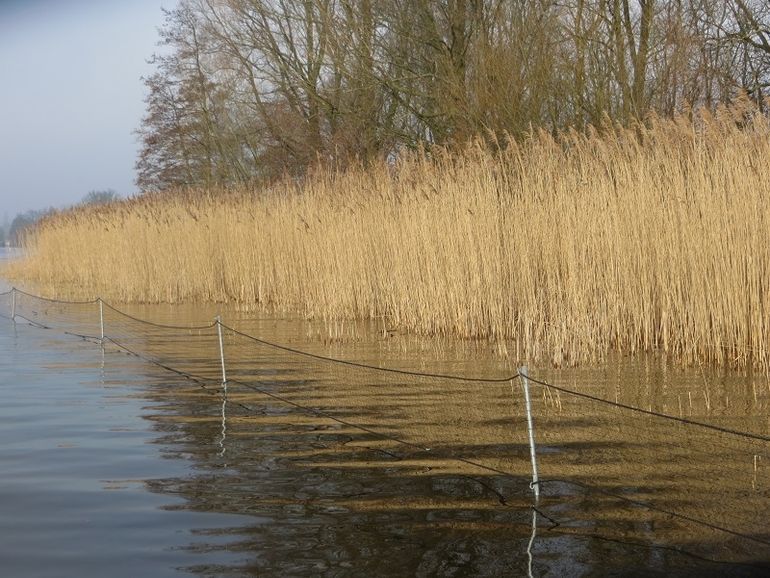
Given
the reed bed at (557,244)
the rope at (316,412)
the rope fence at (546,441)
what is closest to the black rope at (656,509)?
the rope fence at (546,441)

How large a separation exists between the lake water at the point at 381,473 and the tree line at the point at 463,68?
3.25 meters

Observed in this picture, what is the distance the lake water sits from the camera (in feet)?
11.1

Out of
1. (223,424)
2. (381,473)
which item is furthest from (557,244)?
(381,473)

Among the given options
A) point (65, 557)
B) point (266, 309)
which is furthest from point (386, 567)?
point (266, 309)

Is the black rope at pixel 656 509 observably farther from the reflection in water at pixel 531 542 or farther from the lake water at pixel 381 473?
the reflection in water at pixel 531 542

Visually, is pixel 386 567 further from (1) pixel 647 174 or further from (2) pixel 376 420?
(1) pixel 647 174

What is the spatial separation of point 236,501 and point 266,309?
822 cm

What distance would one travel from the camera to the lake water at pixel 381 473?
3.38m

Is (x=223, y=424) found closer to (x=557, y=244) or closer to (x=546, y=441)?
(x=546, y=441)

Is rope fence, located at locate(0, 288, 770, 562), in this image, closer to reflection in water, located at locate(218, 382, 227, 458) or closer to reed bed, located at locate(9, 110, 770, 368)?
reflection in water, located at locate(218, 382, 227, 458)

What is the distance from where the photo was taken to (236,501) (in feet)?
13.2

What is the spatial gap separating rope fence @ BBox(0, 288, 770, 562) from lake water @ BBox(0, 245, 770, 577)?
0.05 feet

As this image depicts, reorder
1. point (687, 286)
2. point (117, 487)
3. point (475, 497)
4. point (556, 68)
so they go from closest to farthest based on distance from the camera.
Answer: point (475, 497) < point (117, 487) < point (687, 286) < point (556, 68)

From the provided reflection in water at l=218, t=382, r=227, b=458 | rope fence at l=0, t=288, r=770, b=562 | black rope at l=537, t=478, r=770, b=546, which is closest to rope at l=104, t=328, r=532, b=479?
rope fence at l=0, t=288, r=770, b=562
